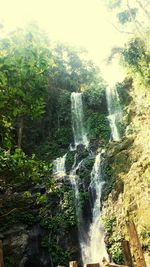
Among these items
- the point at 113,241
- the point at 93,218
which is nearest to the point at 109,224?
the point at 113,241

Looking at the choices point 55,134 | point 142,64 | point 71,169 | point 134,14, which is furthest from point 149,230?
point 134,14

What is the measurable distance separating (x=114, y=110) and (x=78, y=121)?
276cm

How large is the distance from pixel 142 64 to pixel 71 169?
6.86 m

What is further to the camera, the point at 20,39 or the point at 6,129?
the point at 6,129

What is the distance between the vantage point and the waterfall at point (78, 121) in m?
22.2

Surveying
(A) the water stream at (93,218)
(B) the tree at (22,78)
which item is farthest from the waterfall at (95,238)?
(B) the tree at (22,78)

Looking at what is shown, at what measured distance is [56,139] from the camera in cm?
2312

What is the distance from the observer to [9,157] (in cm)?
799

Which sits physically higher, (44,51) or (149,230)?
(44,51)

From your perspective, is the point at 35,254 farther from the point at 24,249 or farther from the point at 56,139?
the point at 56,139

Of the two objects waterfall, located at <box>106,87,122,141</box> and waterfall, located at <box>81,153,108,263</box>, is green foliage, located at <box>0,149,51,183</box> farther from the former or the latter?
waterfall, located at <box>106,87,122,141</box>

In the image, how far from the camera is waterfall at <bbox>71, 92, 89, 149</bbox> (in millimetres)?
22172

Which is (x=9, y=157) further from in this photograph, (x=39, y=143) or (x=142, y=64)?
(x=39, y=143)

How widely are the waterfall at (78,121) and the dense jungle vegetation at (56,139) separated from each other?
45cm
